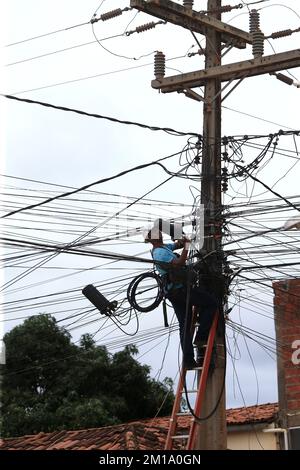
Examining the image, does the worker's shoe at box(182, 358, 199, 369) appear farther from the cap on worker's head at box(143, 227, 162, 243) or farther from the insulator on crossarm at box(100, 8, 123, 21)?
the insulator on crossarm at box(100, 8, 123, 21)

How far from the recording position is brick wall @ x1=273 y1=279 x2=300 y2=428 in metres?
16.3

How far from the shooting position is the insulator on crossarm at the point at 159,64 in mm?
14672

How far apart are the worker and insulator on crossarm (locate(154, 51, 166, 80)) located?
8.37ft

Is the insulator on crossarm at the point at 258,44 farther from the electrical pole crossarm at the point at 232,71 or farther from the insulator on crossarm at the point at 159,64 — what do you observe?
the insulator on crossarm at the point at 159,64

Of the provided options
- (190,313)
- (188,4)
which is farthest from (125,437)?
(188,4)

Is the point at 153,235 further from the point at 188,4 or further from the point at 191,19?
the point at 188,4

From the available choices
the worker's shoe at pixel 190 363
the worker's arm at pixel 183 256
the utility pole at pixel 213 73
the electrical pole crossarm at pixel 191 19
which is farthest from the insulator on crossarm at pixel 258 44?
the worker's shoe at pixel 190 363

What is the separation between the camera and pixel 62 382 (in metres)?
26.9

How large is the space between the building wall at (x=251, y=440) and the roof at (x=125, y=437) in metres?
0.23

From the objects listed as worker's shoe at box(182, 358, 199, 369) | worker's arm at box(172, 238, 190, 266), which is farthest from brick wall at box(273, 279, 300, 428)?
worker's shoe at box(182, 358, 199, 369)
